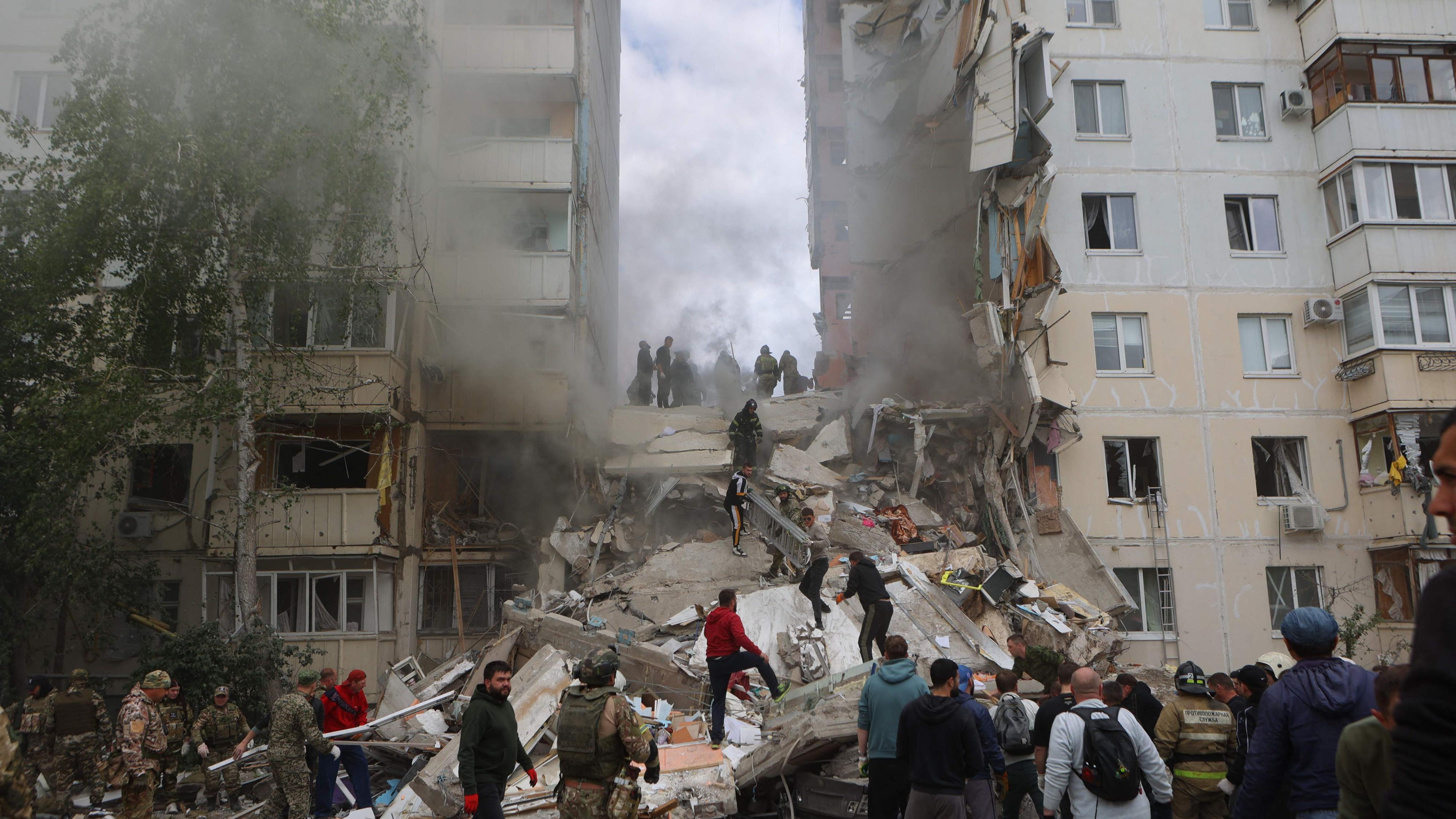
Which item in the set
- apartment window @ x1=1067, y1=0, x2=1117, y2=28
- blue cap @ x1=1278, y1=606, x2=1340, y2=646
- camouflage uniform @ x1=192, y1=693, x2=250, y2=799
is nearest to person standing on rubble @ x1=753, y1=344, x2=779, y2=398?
apartment window @ x1=1067, y1=0, x2=1117, y2=28

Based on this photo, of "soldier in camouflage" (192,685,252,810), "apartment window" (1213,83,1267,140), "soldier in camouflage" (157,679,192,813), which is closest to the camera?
"soldier in camouflage" (157,679,192,813)

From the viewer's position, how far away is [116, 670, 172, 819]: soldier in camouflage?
838 cm

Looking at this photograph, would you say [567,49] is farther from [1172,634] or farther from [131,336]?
[1172,634]

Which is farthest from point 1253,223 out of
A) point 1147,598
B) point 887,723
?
point 887,723

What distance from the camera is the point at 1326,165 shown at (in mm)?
18938

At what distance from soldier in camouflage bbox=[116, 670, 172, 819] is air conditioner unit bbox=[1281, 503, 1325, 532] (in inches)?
714

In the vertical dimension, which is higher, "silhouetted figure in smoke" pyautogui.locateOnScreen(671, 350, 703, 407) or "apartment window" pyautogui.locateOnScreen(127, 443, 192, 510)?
"silhouetted figure in smoke" pyautogui.locateOnScreen(671, 350, 703, 407)

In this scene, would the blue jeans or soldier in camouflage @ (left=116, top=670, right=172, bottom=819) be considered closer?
soldier in camouflage @ (left=116, top=670, right=172, bottom=819)

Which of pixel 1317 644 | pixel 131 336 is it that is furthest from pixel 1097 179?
pixel 131 336

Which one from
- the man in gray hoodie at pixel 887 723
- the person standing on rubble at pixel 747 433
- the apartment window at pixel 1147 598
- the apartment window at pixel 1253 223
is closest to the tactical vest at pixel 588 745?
the man in gray hoodie at pixel 887 723

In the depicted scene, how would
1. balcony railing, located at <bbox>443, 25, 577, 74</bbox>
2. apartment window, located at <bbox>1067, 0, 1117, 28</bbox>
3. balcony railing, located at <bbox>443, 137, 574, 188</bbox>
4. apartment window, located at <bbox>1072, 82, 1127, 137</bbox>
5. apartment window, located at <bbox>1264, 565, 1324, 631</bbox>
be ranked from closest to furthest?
apartment window, located at <bbox>1264, 565, 1324, 631</bbox> < apartment window, located at <bbox>1072, 82, 1127, 137</bbox> < apartment window, located at <bbox>1067, 0, 1117, 28</bbox> < balcony railing, located at <bbox>443, 137, 574, 188</bbox> < balcony railing, located at <bbox>443, 25, 577, 74</bbox>

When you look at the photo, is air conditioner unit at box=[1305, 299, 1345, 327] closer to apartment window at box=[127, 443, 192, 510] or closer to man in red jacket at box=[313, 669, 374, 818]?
man in red jacket at box=[313, 669, 374, 818]

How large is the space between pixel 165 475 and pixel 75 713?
977cm

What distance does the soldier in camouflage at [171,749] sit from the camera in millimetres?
10000
